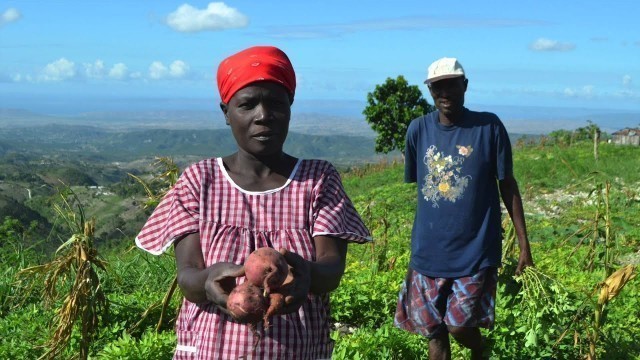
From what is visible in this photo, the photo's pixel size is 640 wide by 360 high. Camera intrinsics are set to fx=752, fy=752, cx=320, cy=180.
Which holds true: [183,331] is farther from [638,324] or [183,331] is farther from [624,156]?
[624,156]

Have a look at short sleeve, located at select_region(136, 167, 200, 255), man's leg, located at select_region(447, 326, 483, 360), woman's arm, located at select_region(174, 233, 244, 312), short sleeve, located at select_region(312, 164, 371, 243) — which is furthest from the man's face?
woman's arm, located at select_region(174, 233, 244, 312)

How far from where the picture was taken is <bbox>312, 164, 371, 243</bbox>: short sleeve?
2.05 m

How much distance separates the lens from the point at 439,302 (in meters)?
3.82

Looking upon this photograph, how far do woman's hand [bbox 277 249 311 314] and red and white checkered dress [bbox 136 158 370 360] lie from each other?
0.23 meters

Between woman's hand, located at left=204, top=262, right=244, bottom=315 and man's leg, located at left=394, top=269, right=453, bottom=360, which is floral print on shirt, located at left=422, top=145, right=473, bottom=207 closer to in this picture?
man's leg, located at left=394, top=269, right=453, bottom=360

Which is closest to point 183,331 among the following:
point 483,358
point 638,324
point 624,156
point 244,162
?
point 244,162

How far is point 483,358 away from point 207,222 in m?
2.58

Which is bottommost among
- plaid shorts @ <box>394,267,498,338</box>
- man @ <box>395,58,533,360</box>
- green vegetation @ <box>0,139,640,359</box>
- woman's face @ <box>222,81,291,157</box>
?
green vegetation @ <box>0,139,640,359</box>

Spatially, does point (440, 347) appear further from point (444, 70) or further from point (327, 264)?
point (327, 264)

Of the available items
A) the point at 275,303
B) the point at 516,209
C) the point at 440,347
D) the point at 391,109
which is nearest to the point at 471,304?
the point at 440,347

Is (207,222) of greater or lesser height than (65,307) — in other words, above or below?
above

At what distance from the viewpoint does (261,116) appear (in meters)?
2.00

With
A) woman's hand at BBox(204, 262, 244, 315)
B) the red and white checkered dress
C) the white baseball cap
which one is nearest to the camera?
woman's hand at BBox(204, 262, 244, 315)

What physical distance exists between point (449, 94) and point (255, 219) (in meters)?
1.92
